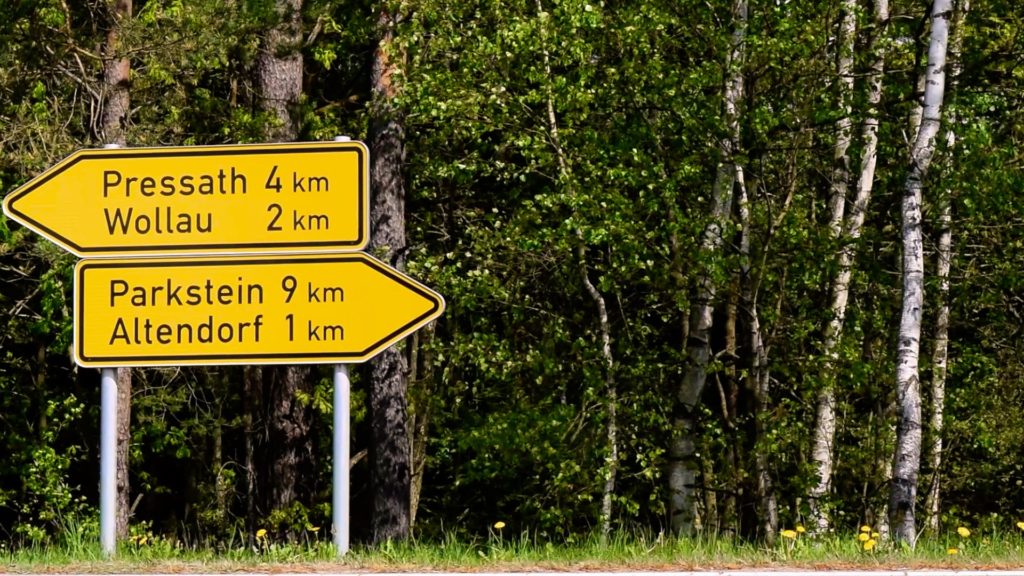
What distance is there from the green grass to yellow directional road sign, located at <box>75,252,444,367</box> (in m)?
1.23

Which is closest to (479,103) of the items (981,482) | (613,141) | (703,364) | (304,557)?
(613,141)

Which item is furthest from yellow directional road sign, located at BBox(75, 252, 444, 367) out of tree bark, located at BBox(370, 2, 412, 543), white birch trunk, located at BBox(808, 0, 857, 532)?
tree bark, located at BBox(370, 2, 412, 543)

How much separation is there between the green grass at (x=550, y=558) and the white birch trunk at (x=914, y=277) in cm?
461

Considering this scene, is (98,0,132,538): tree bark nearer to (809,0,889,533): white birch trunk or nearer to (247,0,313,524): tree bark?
(247,0,313,524): tree bark

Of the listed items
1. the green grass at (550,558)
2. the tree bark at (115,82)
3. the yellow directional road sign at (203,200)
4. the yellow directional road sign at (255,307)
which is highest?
the tree bark at (115,82)

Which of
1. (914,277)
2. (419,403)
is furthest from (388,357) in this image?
(914,277)

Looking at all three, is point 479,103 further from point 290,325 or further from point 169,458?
point 169,458

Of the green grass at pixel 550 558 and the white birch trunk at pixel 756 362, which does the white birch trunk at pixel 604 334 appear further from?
the green grass at pixel 550 558

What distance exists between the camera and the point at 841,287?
17.8 meters

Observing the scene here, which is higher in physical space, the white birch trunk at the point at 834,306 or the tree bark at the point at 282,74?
the tree bark at the point at 282,74

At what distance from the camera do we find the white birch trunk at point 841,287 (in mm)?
16203

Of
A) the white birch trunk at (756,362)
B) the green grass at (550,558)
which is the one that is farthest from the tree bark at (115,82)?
the green grass at (550,558)

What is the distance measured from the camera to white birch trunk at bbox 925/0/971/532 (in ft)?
52.6

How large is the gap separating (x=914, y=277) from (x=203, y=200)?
23.6 feet
